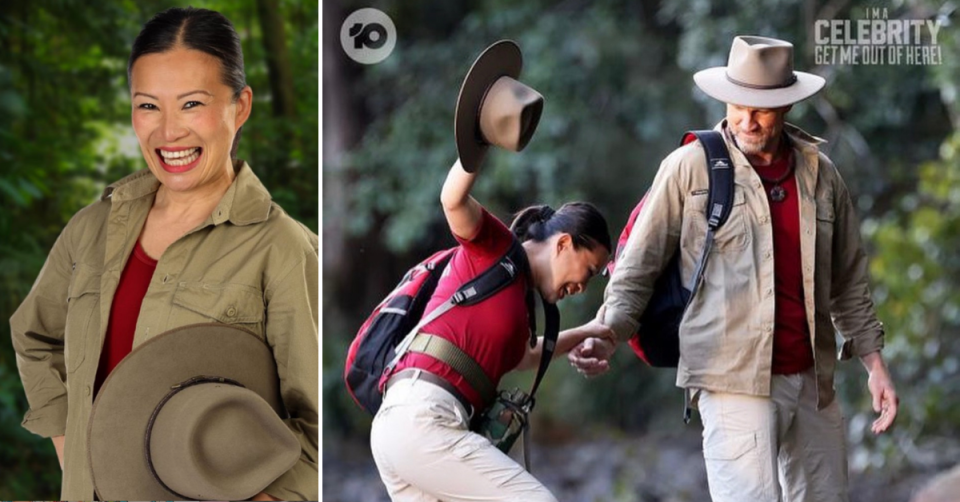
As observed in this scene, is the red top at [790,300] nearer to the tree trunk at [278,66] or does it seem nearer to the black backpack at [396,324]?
the black backpack at [396,324]

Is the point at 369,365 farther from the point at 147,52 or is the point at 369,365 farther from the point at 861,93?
the point at 861,93

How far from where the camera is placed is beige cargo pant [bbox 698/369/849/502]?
417 cm

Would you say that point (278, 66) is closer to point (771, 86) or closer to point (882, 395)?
point (771, 86)

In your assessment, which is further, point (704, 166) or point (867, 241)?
point (867, 241)

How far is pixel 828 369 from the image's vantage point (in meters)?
4.32

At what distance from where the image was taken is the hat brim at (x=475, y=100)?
3.94 m

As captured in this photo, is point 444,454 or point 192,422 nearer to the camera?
point 444,454

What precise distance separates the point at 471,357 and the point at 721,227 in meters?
0.86

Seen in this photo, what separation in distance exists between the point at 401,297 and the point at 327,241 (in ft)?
4.14

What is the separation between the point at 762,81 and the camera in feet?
14.4

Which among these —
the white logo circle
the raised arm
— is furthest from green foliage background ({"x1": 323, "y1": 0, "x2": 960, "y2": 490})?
the raised arm

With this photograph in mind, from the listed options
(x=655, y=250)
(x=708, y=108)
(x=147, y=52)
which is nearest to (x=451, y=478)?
(x=655, y=250)

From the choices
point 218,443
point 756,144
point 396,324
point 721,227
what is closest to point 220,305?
point 218,443

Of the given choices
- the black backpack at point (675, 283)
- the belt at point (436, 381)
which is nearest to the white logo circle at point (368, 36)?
the black backpack at point (675, 283)
